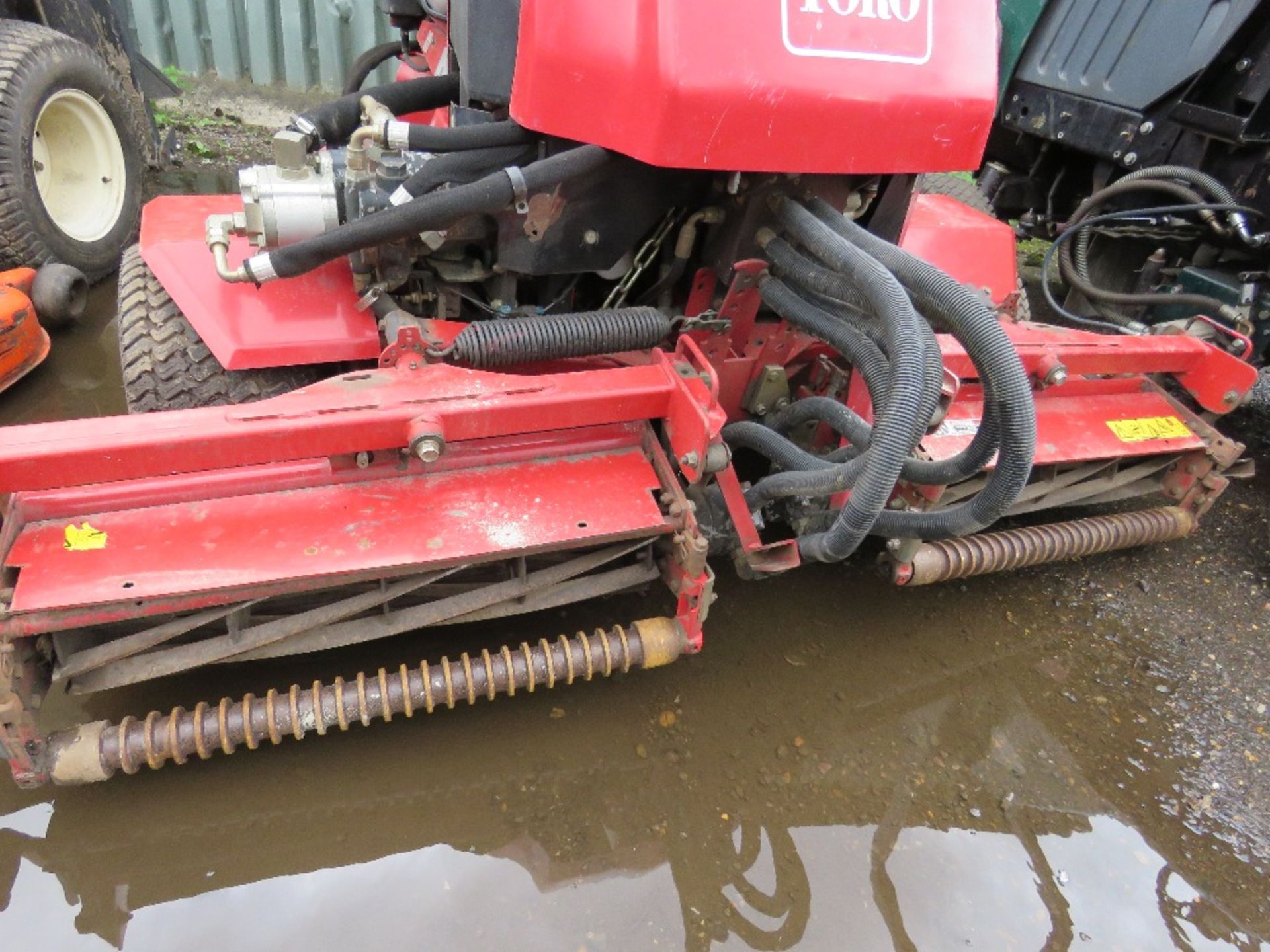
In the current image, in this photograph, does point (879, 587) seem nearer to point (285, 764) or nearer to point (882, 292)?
point (882, 292)

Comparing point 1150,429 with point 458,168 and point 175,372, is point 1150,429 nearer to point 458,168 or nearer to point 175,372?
point 458,168

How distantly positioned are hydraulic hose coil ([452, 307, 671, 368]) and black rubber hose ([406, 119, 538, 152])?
0.40 metres

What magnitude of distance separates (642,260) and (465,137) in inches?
19.9

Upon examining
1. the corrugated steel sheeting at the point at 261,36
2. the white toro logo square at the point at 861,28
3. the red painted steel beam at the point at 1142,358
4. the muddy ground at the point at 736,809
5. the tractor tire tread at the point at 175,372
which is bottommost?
the corrugated steel sheeting at the point at 261,36

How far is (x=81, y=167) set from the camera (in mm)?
3744

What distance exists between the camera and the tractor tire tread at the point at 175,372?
80.1 inches

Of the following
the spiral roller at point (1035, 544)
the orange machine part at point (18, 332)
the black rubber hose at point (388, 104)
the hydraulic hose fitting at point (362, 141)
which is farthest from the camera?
the orange machine part at point (18, 332)

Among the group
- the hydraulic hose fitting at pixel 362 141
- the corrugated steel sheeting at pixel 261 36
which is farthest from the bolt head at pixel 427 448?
the corrugated steel sheeting at pixel 261 36

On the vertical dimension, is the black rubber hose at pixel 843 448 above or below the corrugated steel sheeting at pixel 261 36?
above

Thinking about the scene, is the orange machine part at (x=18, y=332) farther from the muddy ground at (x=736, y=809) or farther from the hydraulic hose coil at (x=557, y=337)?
the hydraulic hose coil at (x=557, y=337)

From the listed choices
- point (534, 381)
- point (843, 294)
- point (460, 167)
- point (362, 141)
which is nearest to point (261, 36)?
point (362, 141)

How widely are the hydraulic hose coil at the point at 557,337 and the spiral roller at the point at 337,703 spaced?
2.10 ft

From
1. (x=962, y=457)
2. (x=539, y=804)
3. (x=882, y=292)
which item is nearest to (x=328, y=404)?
(x=539, y=804)

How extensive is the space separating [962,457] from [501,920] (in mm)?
1240
